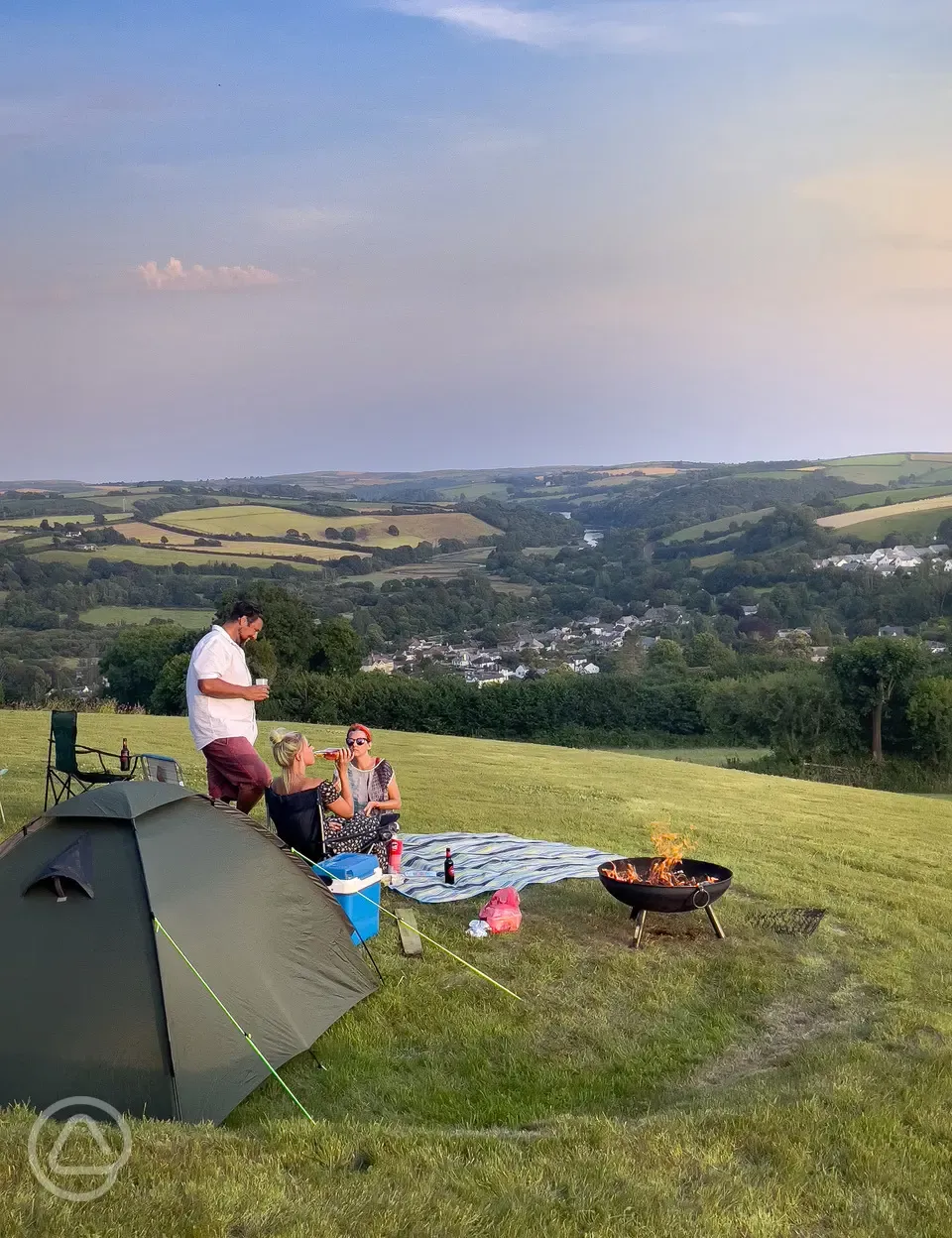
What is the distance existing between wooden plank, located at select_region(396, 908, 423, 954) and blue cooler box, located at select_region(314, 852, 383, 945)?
0.66 ft

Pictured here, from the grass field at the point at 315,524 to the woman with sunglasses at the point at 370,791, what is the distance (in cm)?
8472

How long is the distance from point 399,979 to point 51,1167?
3426mm

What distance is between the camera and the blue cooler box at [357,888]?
773cm

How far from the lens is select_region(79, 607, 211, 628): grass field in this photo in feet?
207

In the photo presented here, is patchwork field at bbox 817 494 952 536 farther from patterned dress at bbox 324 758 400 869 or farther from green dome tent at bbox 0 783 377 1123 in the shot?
green dome tent at bbox 0 783 377 1123

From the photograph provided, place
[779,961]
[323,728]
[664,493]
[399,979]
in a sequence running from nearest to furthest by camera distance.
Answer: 1. [399,979]
2. [779,961]
3. [323,728]
4. [664,493]

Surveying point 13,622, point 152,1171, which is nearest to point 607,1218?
point 152,1171

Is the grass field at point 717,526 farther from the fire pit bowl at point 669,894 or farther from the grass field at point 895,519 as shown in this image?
the fire pit bowl at point 669,894

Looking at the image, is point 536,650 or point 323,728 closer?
point 323,728

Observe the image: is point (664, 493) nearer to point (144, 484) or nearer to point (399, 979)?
point (144, 484)

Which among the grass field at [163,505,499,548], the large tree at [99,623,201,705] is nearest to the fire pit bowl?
the large tree at [99,623,201,705]

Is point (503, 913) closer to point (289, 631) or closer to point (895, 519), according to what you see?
point (289, 631)

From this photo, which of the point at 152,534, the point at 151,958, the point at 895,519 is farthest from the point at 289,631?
the point at 895,519

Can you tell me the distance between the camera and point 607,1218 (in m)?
4.45
